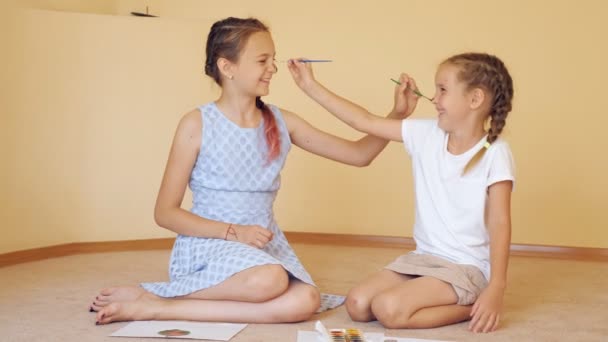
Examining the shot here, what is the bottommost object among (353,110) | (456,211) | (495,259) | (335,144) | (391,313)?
(391,313)

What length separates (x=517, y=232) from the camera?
3.26 meters

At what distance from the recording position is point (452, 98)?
213 centimetres

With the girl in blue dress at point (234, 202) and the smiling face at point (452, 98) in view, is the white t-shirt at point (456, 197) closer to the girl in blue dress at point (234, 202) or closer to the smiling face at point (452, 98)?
the smiling face at point (452, 98)

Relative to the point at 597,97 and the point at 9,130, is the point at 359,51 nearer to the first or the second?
the point at 597,97

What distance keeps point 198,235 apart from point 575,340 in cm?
101

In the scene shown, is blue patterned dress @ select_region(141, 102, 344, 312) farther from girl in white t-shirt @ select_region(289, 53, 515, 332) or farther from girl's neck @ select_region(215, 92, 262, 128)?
girl in white t-shirt @ select_region(289, 53, 515, 332)

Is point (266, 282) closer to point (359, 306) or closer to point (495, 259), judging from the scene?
point (359, 306)

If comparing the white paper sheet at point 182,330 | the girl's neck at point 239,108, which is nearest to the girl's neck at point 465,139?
the girl's neck at point 239,108

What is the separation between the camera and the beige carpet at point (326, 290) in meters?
1.98

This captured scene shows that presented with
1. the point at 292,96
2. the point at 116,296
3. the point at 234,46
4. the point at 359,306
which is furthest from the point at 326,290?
the point at 292,96

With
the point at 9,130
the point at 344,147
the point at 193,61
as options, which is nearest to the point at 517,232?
the point at 344,147

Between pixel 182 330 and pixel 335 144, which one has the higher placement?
pixel 335 144

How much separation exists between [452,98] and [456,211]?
30cm

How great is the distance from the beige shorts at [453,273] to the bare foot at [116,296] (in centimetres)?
70
